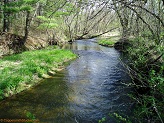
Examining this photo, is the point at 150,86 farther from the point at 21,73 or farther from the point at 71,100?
the point at 21,73

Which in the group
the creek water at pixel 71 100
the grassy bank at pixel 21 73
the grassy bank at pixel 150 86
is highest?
the grassy bank at pixel 150 86

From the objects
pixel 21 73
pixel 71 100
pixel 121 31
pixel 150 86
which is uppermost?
pixel 121 31

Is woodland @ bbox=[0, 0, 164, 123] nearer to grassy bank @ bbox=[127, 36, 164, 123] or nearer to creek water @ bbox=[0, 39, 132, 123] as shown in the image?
grassy bank @ bbox=[127, 36, 164, 123]

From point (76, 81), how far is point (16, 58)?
5.49m

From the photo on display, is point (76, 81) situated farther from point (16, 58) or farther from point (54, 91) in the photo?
point (16, 58)

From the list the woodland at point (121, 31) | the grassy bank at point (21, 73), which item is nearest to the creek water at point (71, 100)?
the grassy bank at point (21, 73)

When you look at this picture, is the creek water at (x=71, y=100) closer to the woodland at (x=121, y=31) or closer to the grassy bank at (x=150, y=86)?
the grassy bank at (x=150, y=86)

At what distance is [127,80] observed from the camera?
11906 millimetres

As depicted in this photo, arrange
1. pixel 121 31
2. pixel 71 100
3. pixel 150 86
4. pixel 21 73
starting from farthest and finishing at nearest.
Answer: pixel 21 73
pixel 71 100
pixel 121 31
pixel 150 86

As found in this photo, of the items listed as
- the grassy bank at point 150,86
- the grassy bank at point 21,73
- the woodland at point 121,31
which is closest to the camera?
the grassy bank at point 150,86

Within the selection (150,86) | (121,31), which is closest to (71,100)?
(121,31)

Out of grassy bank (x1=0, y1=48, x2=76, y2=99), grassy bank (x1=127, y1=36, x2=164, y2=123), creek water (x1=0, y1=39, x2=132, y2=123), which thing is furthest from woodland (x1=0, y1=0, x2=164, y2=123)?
creek water (x1=0, y1=39, x2=132, y2=123)

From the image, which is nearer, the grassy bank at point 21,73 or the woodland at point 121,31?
the woodland at point 121,31

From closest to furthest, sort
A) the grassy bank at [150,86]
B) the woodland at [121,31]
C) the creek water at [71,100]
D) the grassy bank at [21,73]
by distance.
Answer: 1. the grassy bank at [150,86]
2. the woodland at [121,31]
3. the creek water at [71,100]
4. the grassy bank at [21,73]
